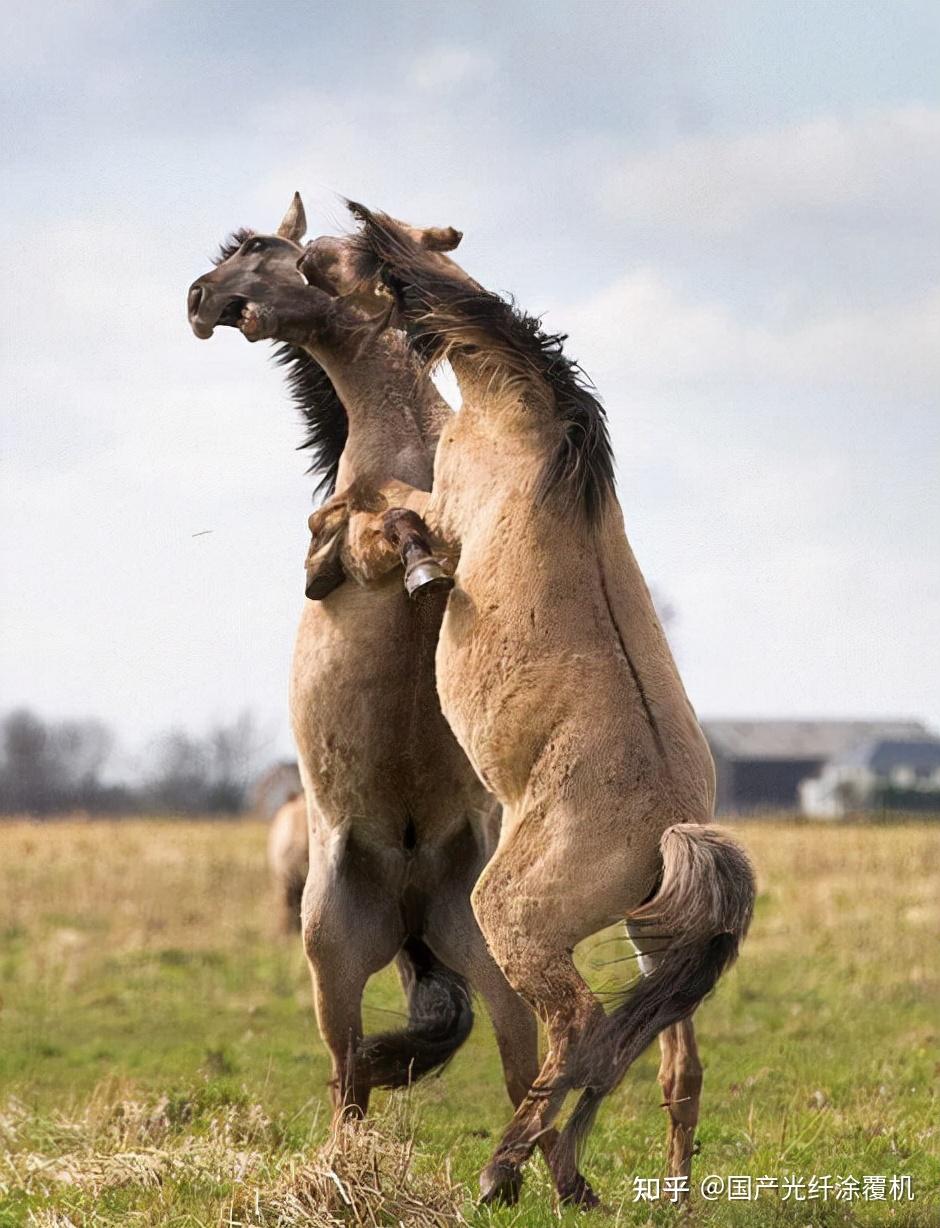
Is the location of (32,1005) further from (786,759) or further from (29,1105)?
(786,759)

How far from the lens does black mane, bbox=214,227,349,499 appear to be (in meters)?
7.49

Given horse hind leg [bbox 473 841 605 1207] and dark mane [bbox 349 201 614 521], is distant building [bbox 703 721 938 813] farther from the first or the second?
horse hind leg [bbox 473 841 605 1207]

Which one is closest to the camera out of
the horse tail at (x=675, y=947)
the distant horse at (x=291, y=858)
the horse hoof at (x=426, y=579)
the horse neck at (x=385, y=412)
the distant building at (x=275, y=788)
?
the horse tail at (x=675, y=947)

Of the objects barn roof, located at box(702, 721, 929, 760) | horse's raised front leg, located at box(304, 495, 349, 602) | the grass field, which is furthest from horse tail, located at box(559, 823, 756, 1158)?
barn roof, located at box(702, 721, 929, 760)

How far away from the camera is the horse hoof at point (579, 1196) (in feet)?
17.5

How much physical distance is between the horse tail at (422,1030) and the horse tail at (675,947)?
1.84m

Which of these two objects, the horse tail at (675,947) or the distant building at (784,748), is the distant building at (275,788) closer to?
the horse tail at (675,947)

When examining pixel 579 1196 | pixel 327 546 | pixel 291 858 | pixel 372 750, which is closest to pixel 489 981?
pixel 372 750

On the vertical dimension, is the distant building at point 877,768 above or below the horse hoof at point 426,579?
below

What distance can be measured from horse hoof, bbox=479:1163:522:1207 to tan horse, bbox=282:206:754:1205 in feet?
0.03

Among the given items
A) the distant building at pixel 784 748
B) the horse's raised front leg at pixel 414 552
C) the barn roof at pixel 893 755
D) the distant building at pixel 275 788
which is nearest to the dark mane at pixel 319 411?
the horse's raised front leg at pixel 414 552

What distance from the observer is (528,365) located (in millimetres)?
5820

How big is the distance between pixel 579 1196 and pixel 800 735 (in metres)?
81.6

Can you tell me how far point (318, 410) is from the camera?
7.52 metres
